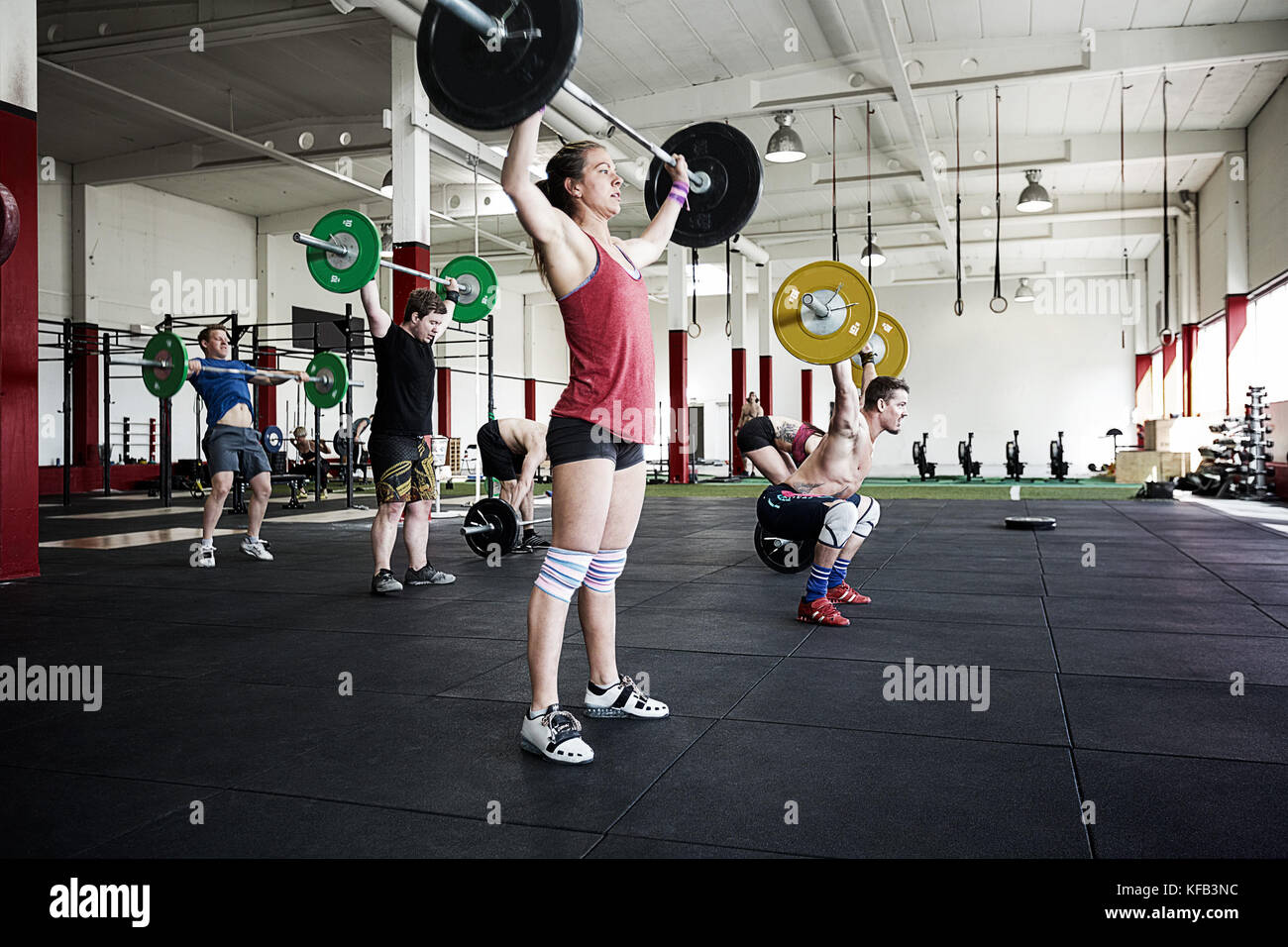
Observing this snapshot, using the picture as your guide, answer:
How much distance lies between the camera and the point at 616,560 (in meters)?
1.77

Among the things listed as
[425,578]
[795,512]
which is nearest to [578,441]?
[795,512]

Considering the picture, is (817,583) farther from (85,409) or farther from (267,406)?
(267,406)

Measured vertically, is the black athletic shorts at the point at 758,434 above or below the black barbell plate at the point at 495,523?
above

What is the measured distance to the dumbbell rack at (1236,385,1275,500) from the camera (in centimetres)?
841

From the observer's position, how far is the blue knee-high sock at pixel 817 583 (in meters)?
2.83

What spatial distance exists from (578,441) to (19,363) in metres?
3.25

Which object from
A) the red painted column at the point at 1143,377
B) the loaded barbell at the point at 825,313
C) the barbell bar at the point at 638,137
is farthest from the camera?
the red painted column at the point at 1143,377

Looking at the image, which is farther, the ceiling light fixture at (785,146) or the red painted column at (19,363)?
the ceiling light fixture at (785,146)

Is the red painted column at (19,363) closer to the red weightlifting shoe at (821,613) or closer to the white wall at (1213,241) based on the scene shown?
the red weightlifting shoe at (821,613)

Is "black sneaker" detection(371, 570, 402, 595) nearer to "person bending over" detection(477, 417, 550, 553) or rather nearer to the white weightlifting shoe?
"person bending over" detection(477, 417, 550, 553)

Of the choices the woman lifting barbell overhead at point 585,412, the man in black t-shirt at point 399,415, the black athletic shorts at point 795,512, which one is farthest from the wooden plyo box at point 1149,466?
the woman lifting barbell overhead at point 585,412

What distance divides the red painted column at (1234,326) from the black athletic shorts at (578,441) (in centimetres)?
1057
